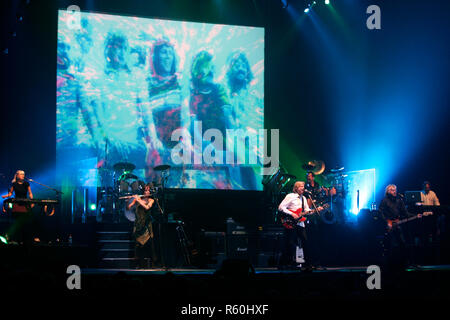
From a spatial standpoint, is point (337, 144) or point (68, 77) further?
point (337, 144)

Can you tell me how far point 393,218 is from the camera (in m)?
9.22

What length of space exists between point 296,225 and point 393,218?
2.13m

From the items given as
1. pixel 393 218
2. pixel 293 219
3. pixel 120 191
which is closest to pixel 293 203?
pixel 293 219

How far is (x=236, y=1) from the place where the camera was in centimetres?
1341

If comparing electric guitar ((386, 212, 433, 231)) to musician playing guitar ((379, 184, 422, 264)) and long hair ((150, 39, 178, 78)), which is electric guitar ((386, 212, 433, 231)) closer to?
musician playing guitar ((379, 184, 422, 264))

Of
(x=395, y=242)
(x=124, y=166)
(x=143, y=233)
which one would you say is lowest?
(x=395, y=242)

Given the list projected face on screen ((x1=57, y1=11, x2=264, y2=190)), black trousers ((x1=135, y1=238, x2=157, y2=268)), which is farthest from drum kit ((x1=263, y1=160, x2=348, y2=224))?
black trousers ((x1=135, y1=238, x2=157, y2=268))

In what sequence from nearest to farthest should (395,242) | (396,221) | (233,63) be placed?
(395,242), (396,221), (233,63)

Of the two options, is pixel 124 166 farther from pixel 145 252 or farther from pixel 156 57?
pixel 156 57

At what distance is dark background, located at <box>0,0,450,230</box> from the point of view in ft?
37.8

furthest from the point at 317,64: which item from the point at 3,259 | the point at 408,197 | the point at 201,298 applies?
the point at 201,298

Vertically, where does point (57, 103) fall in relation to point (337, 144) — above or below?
above
